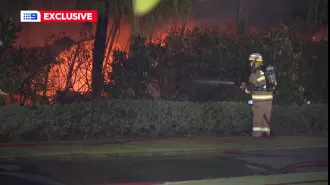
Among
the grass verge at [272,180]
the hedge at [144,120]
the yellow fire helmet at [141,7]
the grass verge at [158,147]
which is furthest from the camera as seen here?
the yellow fire helmet at [141,7]

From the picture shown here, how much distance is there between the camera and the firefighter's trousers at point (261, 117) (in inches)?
508

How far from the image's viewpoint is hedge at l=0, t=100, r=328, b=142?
1134 cm

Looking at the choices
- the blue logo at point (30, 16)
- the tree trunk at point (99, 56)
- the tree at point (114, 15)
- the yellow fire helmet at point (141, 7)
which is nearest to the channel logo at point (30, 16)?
the blue logo at point (30, 16)

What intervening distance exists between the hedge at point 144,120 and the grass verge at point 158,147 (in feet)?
2.77

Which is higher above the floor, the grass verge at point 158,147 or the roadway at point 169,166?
the grass verge at point 158,147

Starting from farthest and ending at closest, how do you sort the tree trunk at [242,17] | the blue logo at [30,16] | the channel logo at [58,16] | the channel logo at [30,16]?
1. the tree trunk at [242,17]
2. the blue logo at [30,16]
3. the channel logo at [30,16]
4. the channel logo at [58,16]

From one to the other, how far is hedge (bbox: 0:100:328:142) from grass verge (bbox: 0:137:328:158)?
2.77 feet

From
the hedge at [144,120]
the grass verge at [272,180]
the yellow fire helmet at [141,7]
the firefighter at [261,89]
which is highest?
the yellow fire helmet at [141,7]

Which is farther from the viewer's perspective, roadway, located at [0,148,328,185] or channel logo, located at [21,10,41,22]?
channel logo, located at [21,10,41,22]

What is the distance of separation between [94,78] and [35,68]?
1605 mm

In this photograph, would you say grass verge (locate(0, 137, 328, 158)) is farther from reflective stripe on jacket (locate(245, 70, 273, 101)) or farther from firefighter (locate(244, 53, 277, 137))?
reflective stripe on jacket (locate(245, 70, 273, 101))

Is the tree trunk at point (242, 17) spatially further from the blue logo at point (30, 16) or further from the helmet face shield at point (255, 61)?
the blue logo at point (30, 16)

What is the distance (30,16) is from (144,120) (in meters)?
5.28

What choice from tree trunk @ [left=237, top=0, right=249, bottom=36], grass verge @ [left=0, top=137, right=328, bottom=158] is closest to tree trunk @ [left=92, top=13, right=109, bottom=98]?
grass verge @ [left=0, top=137, right=328, bottom=158]
